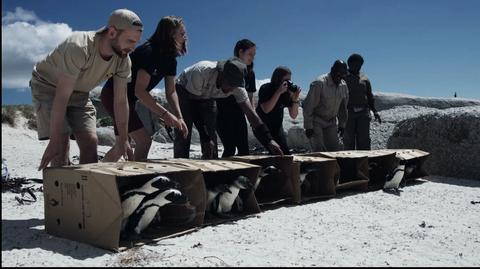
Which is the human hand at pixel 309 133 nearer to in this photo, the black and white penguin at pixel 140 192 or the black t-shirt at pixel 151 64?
the black t-shirt at pixel 151 64

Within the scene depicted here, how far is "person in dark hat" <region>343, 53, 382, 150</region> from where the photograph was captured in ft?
22.6

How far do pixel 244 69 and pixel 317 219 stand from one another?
163cm

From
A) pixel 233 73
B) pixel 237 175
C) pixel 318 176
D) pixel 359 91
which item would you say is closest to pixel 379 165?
pixel 318 176

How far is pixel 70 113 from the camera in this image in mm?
3533

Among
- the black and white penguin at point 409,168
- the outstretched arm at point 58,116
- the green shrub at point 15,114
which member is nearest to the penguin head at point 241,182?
the outstretched arm at point 58,116

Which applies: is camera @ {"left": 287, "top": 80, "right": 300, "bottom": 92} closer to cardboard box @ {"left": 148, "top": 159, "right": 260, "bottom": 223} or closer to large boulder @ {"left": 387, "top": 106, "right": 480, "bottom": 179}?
cardboard box @ {"left": 148, "top": 159, "right": 260, "bottom": 223}

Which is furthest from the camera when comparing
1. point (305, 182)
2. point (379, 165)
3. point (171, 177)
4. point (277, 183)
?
point (379, 165)

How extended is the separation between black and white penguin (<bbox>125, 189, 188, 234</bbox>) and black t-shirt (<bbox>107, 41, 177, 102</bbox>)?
1.25 m

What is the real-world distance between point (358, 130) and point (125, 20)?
4478mm

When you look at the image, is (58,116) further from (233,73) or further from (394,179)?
(394,179)

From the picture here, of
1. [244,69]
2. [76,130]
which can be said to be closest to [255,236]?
[76,130]

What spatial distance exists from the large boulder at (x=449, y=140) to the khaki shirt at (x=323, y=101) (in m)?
2.02

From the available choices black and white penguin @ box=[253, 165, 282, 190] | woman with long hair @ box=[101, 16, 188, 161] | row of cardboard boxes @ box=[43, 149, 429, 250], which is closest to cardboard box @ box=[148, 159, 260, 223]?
row of cardboard boxes @ box=[43, 149, 429, 250]

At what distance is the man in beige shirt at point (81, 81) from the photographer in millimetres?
3119
